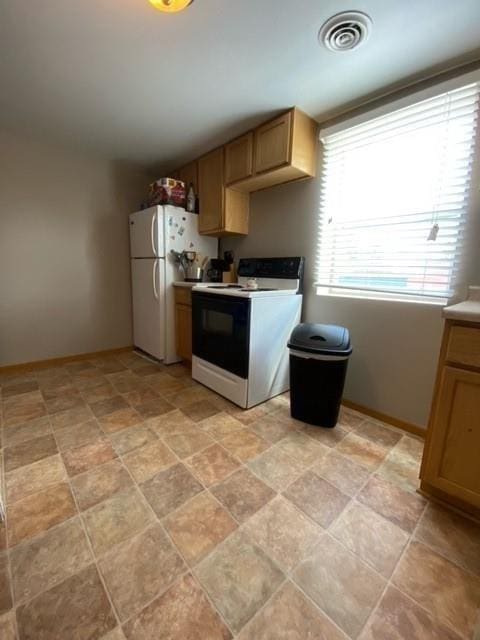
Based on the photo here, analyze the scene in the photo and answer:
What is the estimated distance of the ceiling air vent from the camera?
125 centimetres

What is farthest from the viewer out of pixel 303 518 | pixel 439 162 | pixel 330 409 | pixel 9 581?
pixel 330 409

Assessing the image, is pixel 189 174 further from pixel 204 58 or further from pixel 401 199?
pixel 401 199

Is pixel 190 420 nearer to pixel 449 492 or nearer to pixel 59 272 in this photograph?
pixel 449 492

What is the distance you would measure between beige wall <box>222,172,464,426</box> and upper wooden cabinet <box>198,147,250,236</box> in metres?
0.21

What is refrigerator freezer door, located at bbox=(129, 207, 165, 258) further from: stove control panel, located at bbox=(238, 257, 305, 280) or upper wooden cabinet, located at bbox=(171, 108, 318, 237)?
stove control panel, located at bbox=(238, 257, 305, 280)

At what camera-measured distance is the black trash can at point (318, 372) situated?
1.80m

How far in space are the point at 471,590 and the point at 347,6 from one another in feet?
7.78

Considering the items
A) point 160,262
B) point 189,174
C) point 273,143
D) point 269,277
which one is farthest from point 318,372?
point 189,174

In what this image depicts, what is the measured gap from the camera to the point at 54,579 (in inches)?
36.8

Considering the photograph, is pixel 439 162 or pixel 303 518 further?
pixel 439 162

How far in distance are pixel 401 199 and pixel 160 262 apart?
2148 mm

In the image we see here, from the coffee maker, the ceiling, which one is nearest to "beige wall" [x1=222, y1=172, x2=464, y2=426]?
the coffee maker

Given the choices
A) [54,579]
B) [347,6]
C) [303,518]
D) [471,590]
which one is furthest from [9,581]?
[347,6]

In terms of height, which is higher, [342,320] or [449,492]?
[342,320]
